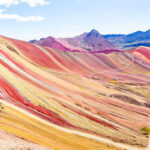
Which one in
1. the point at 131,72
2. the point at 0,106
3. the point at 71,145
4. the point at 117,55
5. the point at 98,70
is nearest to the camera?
the point at 71,145

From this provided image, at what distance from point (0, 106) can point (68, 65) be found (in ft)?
333


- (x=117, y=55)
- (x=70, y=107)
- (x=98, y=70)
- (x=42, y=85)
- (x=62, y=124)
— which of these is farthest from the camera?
(x=117, y=55)

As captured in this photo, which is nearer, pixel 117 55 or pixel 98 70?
pixel 98 70

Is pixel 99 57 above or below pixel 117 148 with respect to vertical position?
above

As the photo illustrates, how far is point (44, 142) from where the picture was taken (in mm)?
28625

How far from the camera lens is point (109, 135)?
145 feet

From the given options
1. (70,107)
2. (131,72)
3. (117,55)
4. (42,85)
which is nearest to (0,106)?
(70,107)


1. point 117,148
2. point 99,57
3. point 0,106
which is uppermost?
point 99,57

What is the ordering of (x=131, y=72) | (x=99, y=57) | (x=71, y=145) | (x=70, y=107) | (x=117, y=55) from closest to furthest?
(x=71, y=145) < (x=70, y=107) < (x=131, y=72) < (x=99, y=57) < (x=117, y=55)

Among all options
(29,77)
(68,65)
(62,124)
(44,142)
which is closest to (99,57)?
(68,65)

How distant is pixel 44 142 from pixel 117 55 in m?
170

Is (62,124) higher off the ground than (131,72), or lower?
lower

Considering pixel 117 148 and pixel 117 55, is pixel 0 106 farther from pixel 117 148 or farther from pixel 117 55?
pixel 117 55

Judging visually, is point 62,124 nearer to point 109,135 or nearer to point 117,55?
point 109,135
